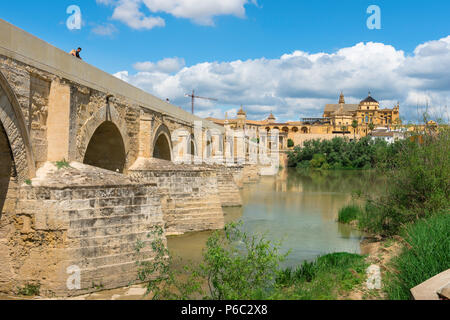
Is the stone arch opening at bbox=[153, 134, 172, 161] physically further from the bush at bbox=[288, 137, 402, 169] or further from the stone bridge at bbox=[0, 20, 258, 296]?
the bush at bbox=[288, 137, 402, 169]

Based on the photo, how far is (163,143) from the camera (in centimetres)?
1923

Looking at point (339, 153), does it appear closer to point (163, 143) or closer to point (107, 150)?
point (163, 143)

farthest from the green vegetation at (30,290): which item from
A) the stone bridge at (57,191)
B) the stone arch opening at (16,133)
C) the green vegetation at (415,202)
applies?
the green vegetation at (415,202)

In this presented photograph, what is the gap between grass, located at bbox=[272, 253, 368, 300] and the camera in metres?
5.98

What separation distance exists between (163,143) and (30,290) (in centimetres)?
1277

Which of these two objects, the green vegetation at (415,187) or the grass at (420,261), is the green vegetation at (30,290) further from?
the green vegetation at (415,187)

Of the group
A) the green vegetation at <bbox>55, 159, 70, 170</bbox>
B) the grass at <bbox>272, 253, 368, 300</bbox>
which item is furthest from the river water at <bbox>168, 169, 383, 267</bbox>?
the green vegetation at <bbox>55, 159, 70, 170</bbox>

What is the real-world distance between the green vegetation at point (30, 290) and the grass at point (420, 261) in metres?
5.45

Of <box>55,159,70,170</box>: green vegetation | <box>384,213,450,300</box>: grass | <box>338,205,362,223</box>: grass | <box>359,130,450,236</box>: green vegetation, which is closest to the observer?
<box>384,213,450,300</box>: grass

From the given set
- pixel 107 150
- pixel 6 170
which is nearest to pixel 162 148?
pixel 107 150

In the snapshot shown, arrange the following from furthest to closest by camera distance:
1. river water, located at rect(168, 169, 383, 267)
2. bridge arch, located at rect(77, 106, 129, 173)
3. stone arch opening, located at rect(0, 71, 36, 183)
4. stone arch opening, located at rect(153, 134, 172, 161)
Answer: stone arch opening, located at rect(153, 134, 172, 161) → bridge arch, located at rect(77, 106, 129, 173) → river water, located at rect(168, 169, 383, 267) → stone arch opening, located at rect(0, 71, 36, 183)

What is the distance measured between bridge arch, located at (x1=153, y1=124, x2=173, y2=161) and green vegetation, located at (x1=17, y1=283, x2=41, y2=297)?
1068 centimetres

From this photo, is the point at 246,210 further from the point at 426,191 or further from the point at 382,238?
the point at 426,191

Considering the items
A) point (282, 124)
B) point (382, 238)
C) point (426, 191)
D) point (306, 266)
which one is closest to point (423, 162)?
point (426, 191)
